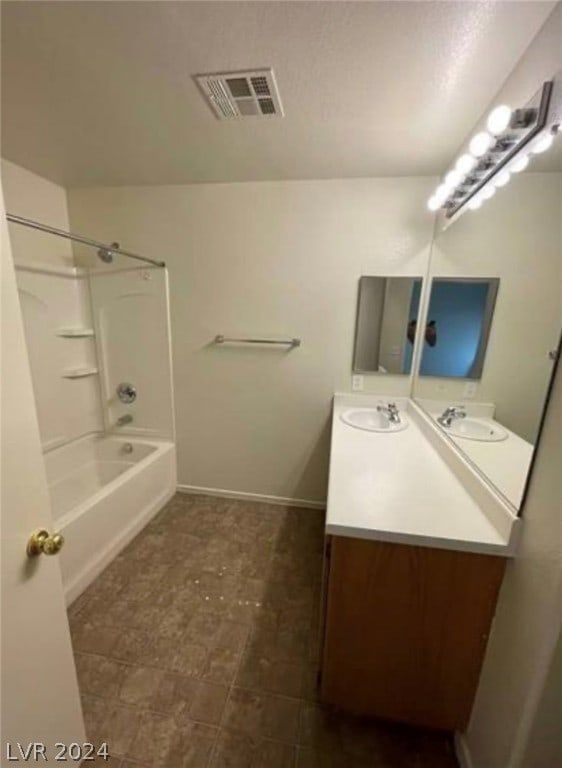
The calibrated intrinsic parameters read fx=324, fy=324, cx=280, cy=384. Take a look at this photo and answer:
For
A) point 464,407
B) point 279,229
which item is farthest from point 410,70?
point 464,407

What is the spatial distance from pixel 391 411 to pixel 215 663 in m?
1.53

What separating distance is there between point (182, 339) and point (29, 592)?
72.2 inches

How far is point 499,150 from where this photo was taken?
120 centimetres

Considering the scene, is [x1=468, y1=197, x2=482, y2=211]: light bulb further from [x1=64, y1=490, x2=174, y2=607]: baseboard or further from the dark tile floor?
[x1=64, y1=490, x2=174, y2=607]: baseboard

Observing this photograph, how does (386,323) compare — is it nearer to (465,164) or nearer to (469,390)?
(469,390)

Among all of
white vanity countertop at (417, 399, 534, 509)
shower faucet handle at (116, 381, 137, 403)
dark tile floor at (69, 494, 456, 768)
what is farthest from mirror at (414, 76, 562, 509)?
shower faucet handle at (116, 381, 137, 403)

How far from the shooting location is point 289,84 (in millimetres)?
1204

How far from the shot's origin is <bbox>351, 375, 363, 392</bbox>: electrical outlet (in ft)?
7.41

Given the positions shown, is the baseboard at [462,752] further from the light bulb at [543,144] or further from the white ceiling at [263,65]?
the white ceiling at [263,65]

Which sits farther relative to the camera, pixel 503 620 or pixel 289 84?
pixel 289 84

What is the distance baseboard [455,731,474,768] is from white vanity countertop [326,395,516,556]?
724 mm

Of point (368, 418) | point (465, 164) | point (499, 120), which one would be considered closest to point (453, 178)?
point (465, 164)

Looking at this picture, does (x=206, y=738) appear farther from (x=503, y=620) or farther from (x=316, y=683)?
(x=503, y=620)

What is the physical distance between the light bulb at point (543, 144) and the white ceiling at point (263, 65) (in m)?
0.31
